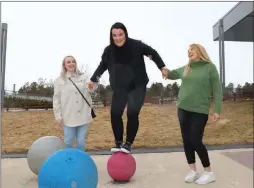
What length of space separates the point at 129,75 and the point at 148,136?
16.1 feet

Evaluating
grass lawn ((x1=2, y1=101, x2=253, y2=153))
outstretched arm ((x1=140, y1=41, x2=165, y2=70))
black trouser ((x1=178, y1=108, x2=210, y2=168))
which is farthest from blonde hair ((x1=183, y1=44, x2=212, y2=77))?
grass lawn ((x1=2, y1=101, x2=253, y2=153))

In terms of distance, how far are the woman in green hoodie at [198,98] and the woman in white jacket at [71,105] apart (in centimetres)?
121

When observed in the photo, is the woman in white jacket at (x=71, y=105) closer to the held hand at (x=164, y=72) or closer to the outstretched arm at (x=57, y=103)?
the outstretched arm at (x=57, y=103)

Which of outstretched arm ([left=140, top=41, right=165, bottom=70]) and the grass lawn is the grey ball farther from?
the grass lawn

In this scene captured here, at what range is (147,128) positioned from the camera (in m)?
9.24

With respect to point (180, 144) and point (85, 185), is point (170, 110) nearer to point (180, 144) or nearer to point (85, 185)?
point (180, 144)

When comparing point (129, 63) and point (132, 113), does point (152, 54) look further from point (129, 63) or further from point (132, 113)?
point (132, 113)

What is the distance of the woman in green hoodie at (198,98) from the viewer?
3.71 metres

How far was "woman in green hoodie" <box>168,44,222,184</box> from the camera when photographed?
12.2 ft

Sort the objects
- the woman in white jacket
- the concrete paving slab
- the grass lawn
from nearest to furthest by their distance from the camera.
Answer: the woman in white jacket, the concrete paving slab, the grass lawn

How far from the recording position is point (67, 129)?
422cm

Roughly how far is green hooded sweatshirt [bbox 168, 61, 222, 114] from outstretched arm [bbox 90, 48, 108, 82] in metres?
1.02

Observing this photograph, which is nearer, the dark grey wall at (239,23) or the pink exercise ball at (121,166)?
the pink exercise ball at (121,166)

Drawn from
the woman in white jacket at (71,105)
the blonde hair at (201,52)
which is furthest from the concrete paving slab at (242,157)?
the woman in white jacket at (71,105)
